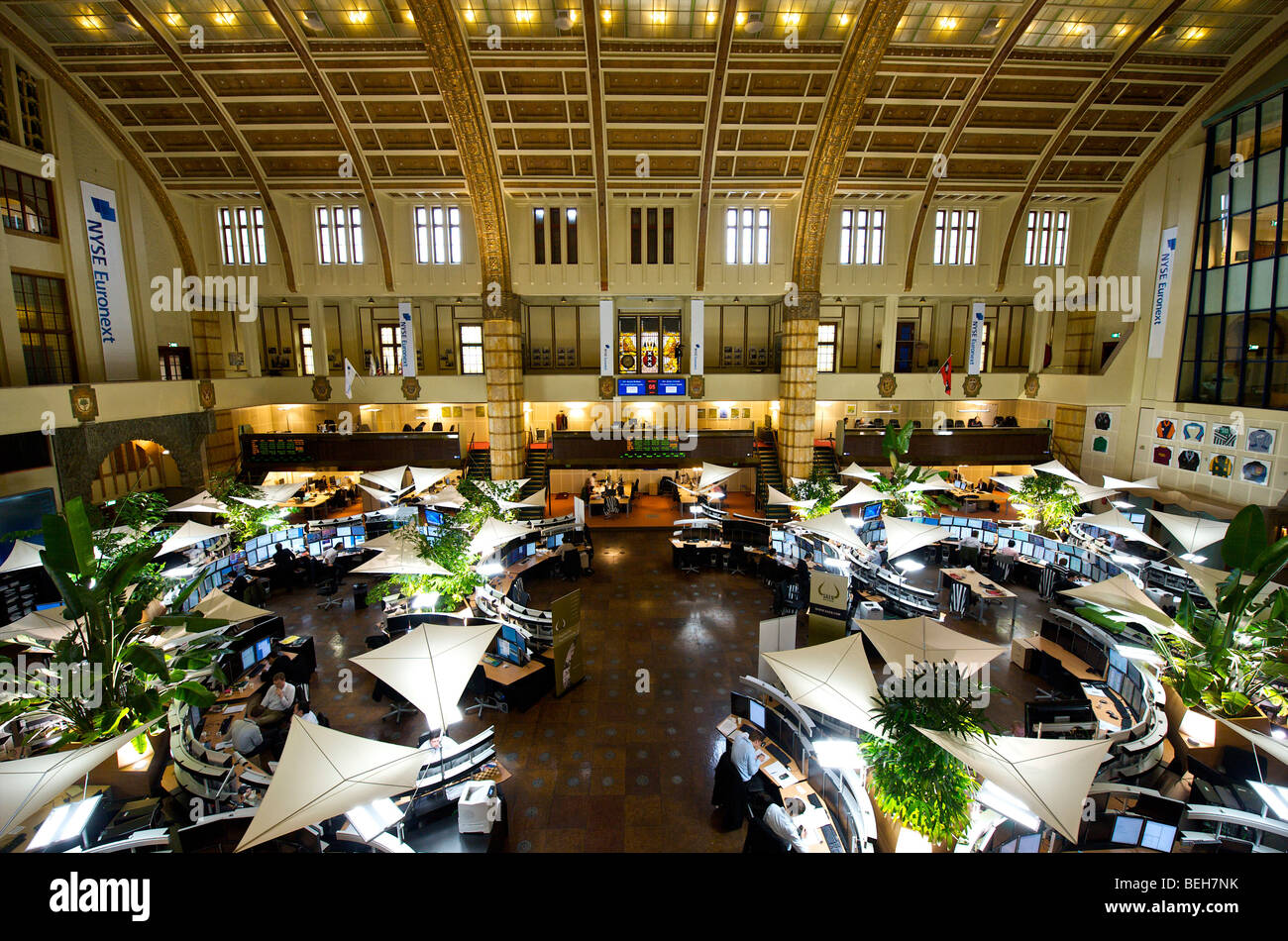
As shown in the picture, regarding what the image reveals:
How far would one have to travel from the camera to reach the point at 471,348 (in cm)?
3153

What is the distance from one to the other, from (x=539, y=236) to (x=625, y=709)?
75.7ft

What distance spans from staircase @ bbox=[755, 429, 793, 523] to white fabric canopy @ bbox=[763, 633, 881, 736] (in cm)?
1706

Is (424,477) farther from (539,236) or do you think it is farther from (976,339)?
(976,339)

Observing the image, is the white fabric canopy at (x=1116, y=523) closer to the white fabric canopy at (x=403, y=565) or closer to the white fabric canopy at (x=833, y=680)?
the white fabric canopy at (x=833, y=680)

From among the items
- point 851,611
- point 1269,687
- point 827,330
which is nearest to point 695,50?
point 827,330

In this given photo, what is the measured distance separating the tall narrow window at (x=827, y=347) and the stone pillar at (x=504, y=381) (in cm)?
1588

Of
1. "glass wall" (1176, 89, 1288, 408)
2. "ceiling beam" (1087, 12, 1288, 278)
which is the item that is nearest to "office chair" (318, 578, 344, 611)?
"glass wall" (1176, 89, 1288, 408)

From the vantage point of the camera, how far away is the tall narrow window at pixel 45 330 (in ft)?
65.0

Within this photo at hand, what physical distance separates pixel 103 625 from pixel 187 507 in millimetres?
12325

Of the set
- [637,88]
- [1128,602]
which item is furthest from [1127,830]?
[637,88]

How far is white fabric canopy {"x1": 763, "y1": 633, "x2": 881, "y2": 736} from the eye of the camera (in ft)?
27.9

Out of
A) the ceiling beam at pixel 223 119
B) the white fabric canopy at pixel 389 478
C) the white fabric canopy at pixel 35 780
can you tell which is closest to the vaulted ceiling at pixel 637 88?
the ceiling beam at pixel 223 119
